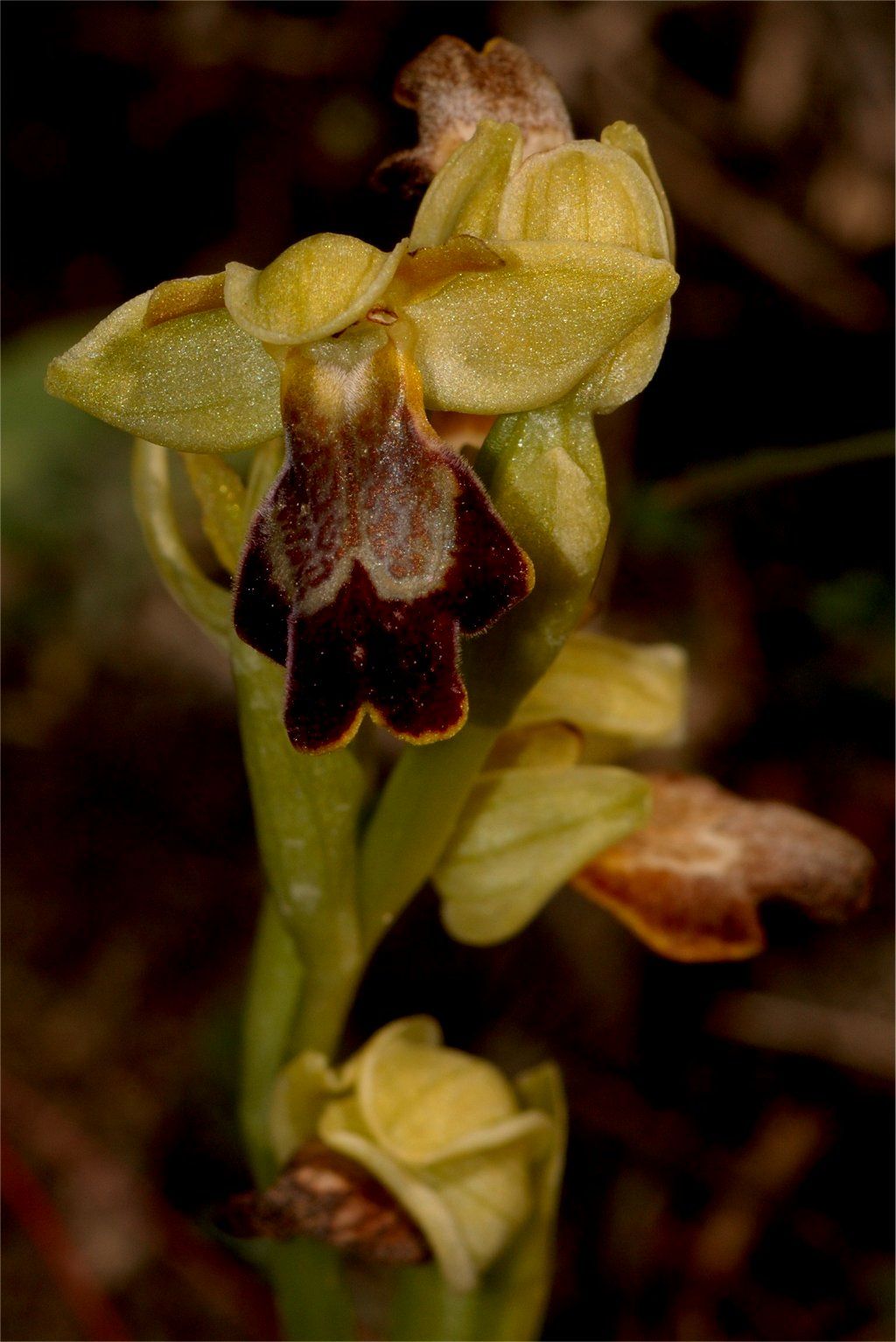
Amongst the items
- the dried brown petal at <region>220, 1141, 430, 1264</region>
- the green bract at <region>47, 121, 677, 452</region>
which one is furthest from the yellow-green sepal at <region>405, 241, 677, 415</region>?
the dried brown petal at <region>220, 1141, 430, 1264</region>

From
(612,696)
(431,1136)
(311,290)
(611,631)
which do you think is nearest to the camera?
(311,290)

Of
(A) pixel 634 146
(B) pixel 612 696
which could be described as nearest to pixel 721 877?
(B) pixel 612 696

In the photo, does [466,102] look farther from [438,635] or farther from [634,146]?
[438,635]

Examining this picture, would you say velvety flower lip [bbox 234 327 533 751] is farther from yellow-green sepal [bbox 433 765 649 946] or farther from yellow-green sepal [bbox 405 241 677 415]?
yellow-green sepal [bbox 433 765 649 946]

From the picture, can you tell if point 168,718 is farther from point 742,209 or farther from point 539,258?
point 539,258

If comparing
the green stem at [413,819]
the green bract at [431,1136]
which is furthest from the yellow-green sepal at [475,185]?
the green bract at [431,1136]

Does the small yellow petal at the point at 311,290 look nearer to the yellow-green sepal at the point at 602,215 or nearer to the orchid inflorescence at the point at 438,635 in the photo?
the orchid inflorescence at the point at 438,635
